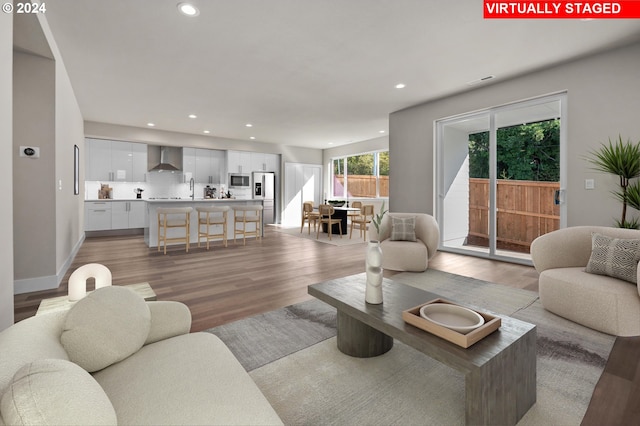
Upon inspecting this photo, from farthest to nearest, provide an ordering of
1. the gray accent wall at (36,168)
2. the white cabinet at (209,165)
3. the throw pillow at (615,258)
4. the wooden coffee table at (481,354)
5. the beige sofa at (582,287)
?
the white cabinet at (209,165) < the gray accent wall at (36,168) < the throw pillow at (615,258) < the beige sofa at (582,287) < the wooden coffee table at (481,354)

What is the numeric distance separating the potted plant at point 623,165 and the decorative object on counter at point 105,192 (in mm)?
9770

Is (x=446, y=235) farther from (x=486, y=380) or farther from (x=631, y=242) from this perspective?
(x=486, y=380)

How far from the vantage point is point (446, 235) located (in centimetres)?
578

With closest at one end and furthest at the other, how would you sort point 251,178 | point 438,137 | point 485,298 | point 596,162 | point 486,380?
point 486,380, point 485,298, point 596,162, point 438,137, point 251,178

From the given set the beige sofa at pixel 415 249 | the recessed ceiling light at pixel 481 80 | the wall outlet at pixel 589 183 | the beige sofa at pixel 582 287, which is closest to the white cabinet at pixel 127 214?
the beige sofa at pixel 415 249

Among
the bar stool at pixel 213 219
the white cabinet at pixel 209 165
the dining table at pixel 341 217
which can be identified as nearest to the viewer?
the bar stool at pixel 213 219

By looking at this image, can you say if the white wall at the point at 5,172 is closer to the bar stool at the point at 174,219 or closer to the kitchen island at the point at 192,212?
the bar stool at the point at 174,219

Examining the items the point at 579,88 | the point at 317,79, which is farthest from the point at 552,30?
the point at 317,79

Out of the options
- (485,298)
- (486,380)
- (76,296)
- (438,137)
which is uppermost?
(438,137)

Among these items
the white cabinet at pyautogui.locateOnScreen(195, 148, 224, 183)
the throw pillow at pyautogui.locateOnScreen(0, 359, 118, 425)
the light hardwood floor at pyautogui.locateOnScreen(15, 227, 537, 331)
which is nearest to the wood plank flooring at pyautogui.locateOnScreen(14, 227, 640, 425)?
the light hardwood floor at pyautogui.locateOnScreen(15, 227, 537, 331)

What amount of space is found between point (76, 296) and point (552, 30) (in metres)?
4.90

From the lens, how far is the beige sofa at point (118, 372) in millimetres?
679

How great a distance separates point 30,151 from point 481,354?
4.63 m

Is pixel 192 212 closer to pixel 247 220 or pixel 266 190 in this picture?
pixel 247 220
